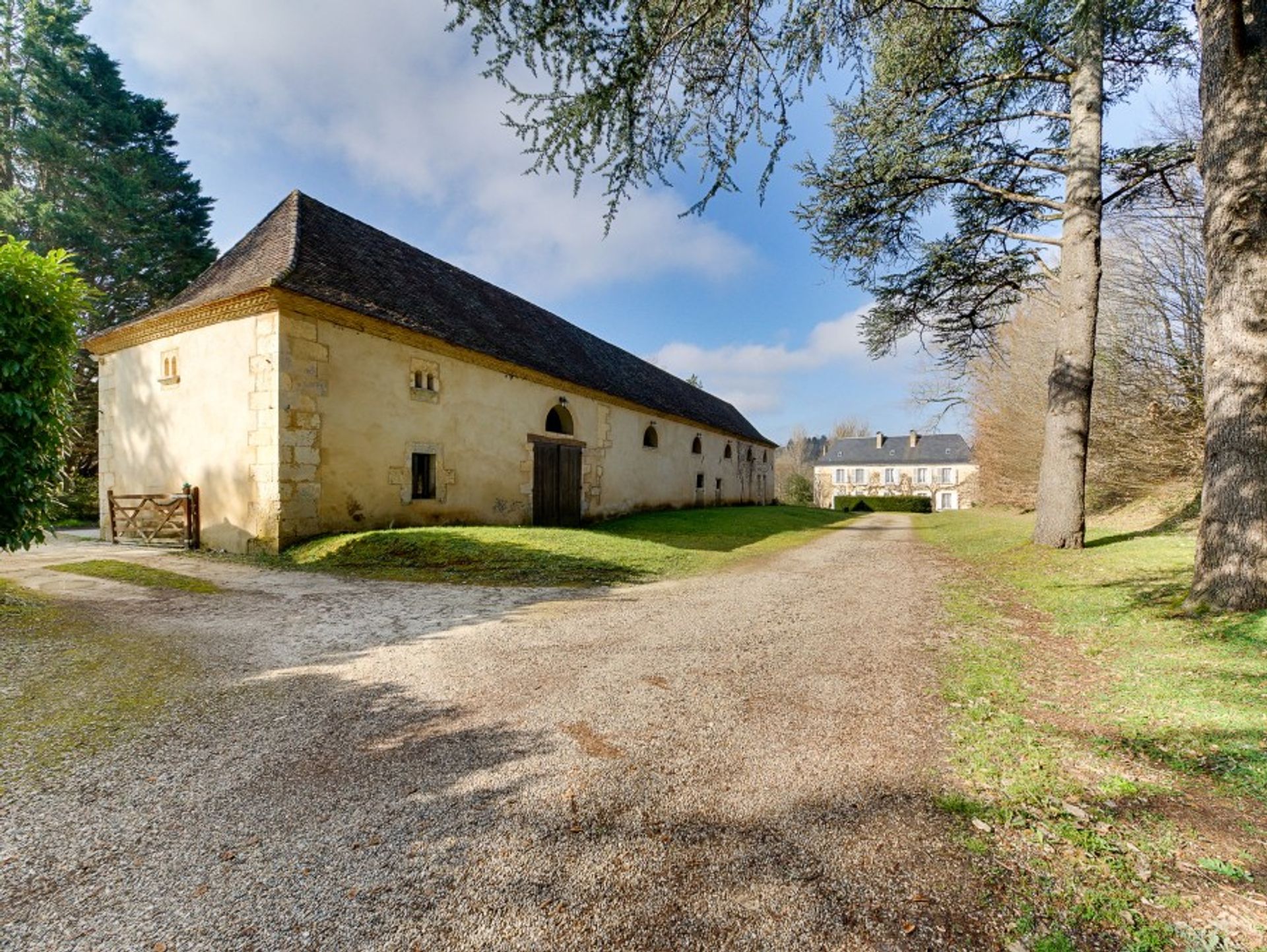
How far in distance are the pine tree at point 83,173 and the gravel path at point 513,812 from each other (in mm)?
Result: 23154

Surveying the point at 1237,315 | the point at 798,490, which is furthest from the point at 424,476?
the point at 798,490

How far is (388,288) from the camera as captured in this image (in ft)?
37.6

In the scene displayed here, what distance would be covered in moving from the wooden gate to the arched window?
0.56 m

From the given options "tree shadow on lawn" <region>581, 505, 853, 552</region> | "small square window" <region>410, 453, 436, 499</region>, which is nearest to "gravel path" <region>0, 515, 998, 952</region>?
"small square window" <region>410, 453, 436, 499</region>

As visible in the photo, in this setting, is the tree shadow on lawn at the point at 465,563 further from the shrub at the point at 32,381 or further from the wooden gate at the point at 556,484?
the wooden gate at the point at 556,484

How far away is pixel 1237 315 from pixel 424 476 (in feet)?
39.8

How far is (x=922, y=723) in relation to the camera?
2842 mm

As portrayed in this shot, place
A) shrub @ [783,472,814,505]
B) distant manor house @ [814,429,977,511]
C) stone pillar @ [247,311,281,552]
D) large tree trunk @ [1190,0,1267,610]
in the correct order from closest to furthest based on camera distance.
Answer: large tree trunk @ [1190,0,1267,610] → stone pillar @ [247,311,281,552] → shrub @ [783,472,814,505] → distant manor house @ [814,429,977,511]

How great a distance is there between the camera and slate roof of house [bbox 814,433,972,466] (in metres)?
46.9

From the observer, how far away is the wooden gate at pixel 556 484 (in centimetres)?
1385

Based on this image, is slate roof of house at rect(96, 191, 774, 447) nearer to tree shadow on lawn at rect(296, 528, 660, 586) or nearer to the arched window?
the arched window

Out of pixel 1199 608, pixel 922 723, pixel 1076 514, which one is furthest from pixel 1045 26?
pixel 922 723

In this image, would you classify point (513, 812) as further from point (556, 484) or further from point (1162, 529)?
point (1162, 529)

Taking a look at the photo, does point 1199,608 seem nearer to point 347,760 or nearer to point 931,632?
point 931,632
